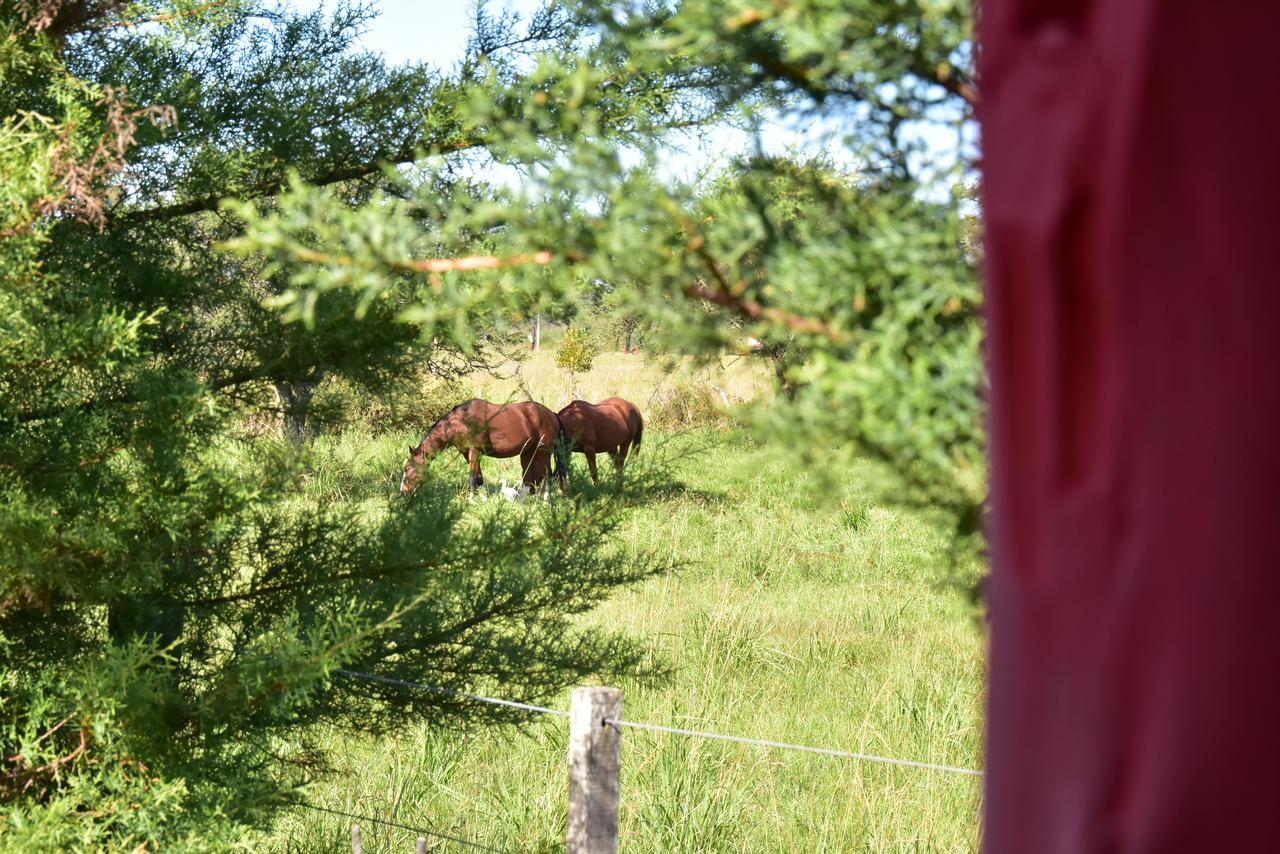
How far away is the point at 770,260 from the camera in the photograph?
1061mm

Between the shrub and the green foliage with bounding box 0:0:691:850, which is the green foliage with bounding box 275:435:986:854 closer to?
the green foliage with bounding box 0:0:691:850

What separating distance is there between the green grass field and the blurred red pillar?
2.17 meters

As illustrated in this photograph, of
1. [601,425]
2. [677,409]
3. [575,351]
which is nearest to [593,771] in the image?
[601,425]

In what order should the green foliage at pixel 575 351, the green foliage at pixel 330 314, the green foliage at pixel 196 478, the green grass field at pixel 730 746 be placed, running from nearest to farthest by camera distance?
the green foliage at pixel 330 314 < the green foliage at pixel 196 478 < the green grass field at pixel 730 746 < the green foliage at pixel 575 351

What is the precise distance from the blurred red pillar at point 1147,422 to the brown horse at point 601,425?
10.5 m

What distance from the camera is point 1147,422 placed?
606 millimetres

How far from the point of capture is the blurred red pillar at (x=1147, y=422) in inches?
23.0

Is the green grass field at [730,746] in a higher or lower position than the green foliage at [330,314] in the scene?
lower

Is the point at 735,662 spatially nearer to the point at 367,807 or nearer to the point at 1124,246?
the point at 367,807

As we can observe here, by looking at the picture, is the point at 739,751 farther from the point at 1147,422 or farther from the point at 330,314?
the point at 1147,422

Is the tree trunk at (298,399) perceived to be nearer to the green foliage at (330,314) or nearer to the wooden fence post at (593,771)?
the green foliage at (330,314)

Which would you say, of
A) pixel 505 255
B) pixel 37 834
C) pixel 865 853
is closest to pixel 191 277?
pixel 37 834

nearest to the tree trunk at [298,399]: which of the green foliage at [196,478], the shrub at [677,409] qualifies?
the green foliage at [196,478]

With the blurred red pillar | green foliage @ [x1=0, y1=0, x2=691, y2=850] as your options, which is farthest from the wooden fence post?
the blurred red pillar
